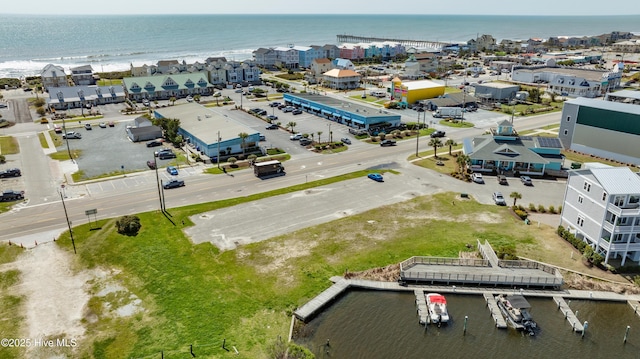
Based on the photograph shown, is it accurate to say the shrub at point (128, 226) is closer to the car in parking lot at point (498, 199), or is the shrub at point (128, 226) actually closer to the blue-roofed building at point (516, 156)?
the car in parking lot at point (498, 199)

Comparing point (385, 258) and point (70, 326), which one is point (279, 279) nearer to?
point (385, 258)

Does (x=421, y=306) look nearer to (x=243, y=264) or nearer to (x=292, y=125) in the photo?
(x=243, y=264)

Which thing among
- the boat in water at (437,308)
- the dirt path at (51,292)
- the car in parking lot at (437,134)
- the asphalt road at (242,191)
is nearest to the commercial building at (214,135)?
the asphalt road at (242,191)

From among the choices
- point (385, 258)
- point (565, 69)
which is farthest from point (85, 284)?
point (565, 69)

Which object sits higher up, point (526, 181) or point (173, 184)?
point (173, 184)

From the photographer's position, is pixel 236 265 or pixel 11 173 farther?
pixel 11 173

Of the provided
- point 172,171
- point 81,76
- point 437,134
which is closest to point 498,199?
point 437,134
